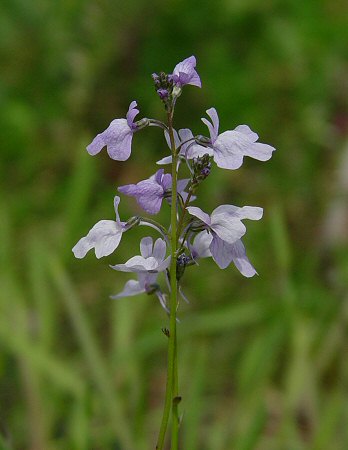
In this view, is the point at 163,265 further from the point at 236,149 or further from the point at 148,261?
the point at 236,149

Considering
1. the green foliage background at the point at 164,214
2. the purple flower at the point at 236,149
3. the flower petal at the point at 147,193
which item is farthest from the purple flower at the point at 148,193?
the green foliage background at the point at 164,214

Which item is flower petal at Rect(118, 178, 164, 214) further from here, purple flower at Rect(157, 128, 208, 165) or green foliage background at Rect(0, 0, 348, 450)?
green foliage background at Rect(0, 0, 348, 450)

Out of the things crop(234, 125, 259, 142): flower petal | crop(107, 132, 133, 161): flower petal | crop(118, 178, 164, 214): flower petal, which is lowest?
crop(118, 178, 164, 214): flower petal

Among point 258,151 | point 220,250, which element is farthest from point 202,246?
point 258,151

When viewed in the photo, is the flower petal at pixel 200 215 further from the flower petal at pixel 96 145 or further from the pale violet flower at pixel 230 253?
the flower petal at pixel 96 145

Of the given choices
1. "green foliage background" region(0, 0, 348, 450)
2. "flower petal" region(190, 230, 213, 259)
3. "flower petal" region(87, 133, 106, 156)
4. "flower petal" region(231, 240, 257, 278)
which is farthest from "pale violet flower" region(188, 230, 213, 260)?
"green foliage background" region(0, 0, 348, 450)

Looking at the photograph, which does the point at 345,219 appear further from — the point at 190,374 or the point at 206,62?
the point at 190,374
